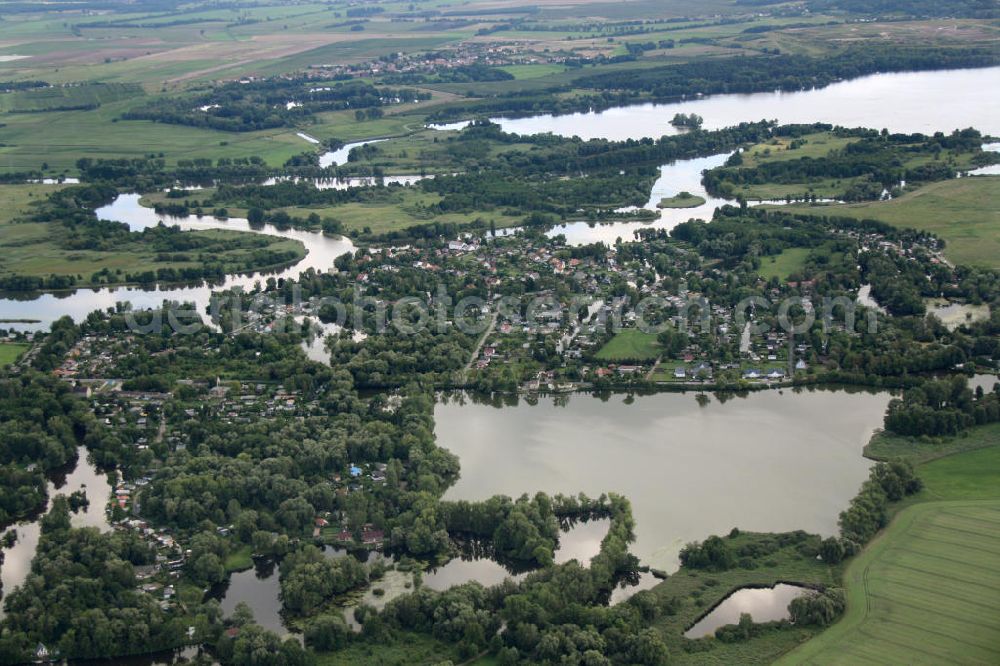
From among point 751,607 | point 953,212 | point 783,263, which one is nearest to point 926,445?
point 751,607

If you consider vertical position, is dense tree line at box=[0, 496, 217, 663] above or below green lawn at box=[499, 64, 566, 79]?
below

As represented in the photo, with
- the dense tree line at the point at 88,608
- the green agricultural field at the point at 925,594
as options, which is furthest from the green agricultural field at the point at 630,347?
the dense tree line at the point at 88,608

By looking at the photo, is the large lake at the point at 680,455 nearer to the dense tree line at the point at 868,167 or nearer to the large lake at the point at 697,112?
the large lake at the point at 697,112

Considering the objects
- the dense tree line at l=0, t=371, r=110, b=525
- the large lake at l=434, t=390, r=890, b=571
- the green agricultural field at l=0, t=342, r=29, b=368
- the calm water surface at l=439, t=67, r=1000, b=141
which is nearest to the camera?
the large lake at l=434, t=390, r=890, b=571

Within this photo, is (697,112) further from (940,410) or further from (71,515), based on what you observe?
(71,515)

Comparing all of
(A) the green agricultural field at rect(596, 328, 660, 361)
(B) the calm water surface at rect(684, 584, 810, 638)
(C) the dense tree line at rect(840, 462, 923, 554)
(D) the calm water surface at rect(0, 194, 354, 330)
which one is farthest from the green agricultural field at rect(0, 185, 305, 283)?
(B) the calm water surface at rect(684, 584, 810, 638)

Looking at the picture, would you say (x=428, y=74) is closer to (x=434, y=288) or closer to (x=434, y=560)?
(x=434, y=288)

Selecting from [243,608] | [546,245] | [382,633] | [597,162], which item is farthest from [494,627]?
[597,162]

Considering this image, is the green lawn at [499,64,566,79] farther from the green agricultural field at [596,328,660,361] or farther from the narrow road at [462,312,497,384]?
the green agricultural field at [596,328,660,361]
